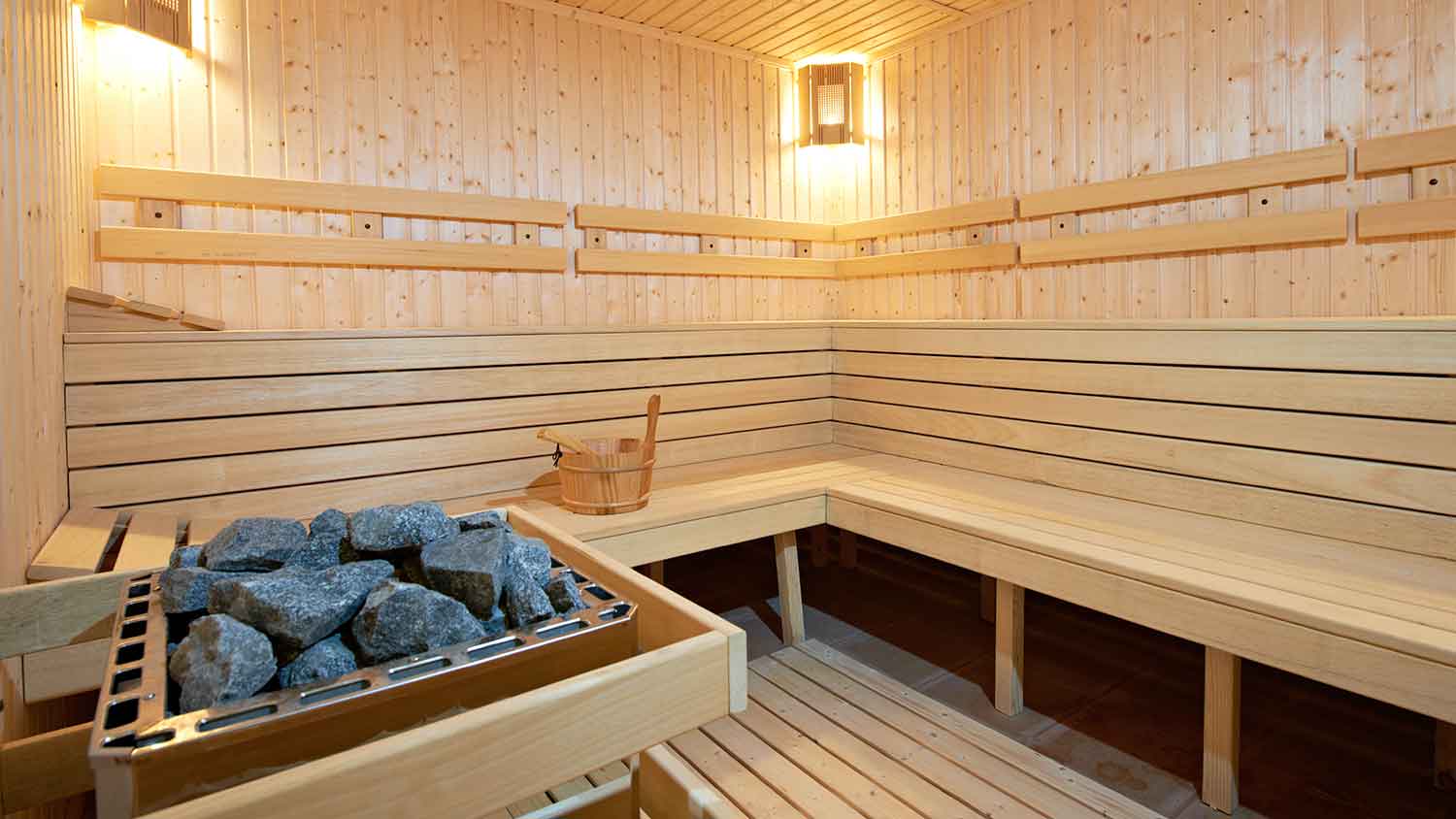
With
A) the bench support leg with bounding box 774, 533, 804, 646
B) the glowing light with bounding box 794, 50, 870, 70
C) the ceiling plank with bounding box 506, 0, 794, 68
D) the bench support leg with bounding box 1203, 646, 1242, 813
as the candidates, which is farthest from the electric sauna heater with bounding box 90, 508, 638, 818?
the glowing light with bounding box 794, 50, 870, 70

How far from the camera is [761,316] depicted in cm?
448

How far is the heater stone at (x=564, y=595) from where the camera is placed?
1236 mm

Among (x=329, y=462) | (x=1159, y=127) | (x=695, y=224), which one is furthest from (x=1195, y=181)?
(x=329, y=462)

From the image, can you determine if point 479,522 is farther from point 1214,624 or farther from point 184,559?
point 1214,624

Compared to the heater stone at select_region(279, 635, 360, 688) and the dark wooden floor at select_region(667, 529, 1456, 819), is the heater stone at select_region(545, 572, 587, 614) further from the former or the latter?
the dark wooden floor at select_region(667, 529, 1456, 819)

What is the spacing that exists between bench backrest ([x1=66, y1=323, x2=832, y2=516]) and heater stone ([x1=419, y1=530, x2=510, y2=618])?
171 cm

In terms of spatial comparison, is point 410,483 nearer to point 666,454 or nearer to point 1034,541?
point 666,454

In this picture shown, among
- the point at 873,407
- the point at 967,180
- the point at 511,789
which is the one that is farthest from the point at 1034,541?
the point at 967,180

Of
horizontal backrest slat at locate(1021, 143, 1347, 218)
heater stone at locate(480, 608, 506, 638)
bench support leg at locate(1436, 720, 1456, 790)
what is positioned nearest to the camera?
heater stone at locate(480, 608, 506, 638)

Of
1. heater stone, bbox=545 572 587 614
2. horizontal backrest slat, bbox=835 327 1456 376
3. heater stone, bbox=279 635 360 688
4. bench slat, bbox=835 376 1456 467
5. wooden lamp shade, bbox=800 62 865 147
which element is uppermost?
wooden lamp shade, bbox=800 62 865 147

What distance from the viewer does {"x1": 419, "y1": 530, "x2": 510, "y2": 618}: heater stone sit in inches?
46.3

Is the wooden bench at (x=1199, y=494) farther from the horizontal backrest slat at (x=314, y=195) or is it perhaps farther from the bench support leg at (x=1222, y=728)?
the horizontal backrest slat at (x=314, y=195)

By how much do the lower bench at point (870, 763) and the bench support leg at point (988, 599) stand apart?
76 cm

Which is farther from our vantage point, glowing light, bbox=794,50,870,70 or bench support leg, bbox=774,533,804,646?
glowing light, bbox=794,50,870,70
